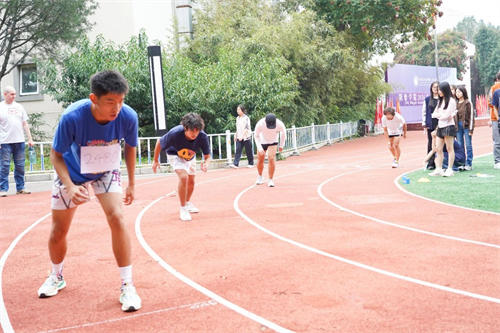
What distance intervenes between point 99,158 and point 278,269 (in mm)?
2007

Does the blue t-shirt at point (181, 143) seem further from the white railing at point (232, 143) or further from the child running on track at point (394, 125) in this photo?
the white railing at point (232, 143)

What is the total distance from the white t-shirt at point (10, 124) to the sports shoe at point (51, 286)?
24.8ft

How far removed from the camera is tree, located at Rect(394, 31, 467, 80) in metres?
67.4

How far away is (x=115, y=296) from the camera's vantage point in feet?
14.9

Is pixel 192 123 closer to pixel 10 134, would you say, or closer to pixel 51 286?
pixel 51 286

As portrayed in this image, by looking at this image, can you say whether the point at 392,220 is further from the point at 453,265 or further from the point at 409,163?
the point at 409,163

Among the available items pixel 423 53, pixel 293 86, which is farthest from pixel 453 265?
pixel 423 53

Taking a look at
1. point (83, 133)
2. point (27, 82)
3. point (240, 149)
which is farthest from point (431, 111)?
point (27, 82)

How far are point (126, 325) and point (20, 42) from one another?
22.0 meters

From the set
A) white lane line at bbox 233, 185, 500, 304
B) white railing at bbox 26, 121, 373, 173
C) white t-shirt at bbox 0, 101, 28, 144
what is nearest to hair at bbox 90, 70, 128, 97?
white lane line at bbox 233, 185, 500, 304

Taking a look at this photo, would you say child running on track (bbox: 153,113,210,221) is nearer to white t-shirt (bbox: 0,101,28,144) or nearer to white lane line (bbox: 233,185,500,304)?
white lane line (bbox: 233,185,500,304)

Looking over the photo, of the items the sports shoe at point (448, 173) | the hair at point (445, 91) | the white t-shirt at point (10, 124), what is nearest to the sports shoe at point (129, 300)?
the white t-shirt at point (10, 124)

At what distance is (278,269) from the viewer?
5.19m

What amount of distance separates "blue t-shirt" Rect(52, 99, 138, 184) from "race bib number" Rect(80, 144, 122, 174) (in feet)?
0.14
